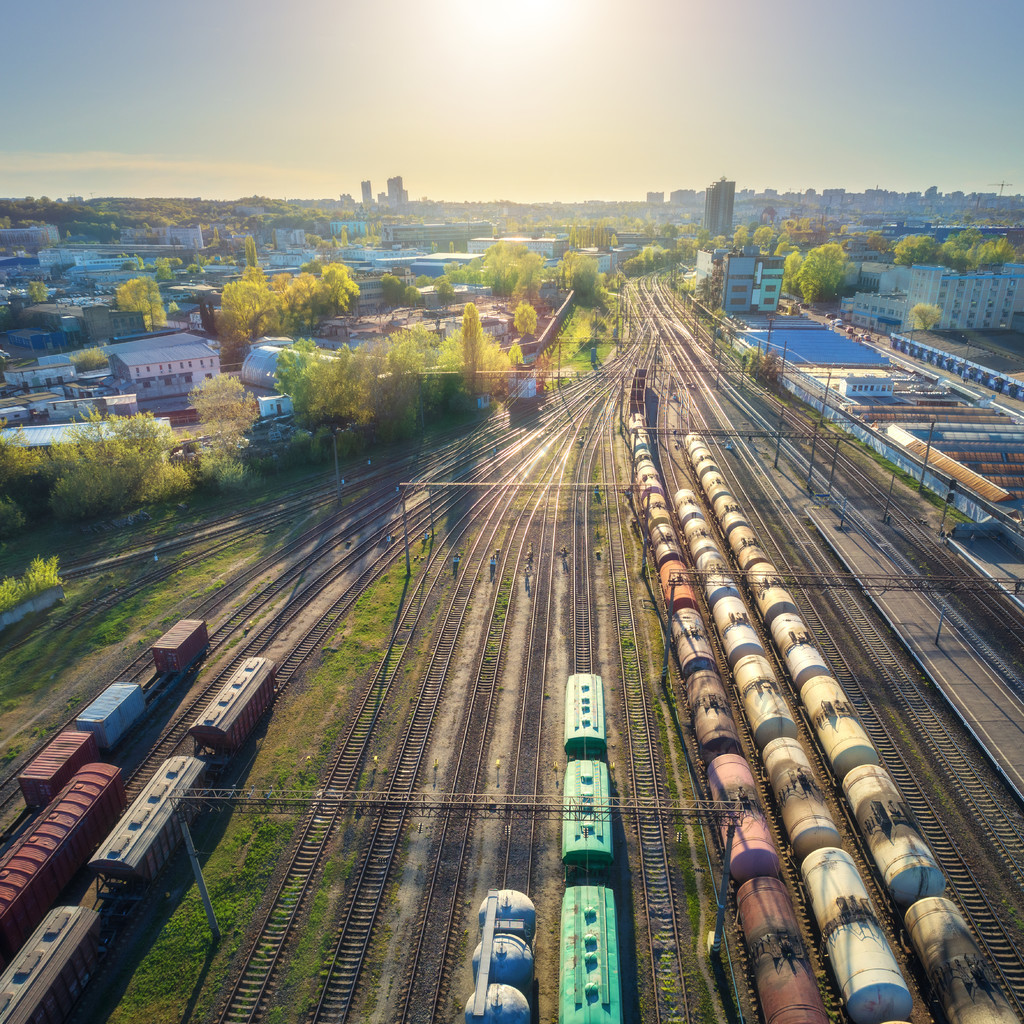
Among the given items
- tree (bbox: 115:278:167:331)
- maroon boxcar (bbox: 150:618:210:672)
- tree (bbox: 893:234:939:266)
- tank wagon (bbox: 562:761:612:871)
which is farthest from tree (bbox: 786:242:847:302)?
maroon boxcar (bbox: 150:618:210:672)

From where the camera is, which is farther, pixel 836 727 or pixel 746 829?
pixel 836 727

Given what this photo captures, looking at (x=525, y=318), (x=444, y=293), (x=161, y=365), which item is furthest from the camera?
(x=444, y=293)

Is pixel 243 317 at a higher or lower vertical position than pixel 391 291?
lower

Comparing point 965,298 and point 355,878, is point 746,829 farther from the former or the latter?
point 965,298

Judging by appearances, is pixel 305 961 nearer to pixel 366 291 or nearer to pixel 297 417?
pixel 297 417

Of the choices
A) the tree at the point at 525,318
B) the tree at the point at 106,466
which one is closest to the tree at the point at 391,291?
the tree at the point at 525,318

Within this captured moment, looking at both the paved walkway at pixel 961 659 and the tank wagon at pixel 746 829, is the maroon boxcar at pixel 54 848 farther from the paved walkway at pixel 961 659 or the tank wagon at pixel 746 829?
the paved walkway at pixel 961 659

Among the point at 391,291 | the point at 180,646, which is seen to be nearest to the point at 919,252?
the point at 391,291

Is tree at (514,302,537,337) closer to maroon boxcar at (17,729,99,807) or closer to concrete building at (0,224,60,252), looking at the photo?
maroon boxcar at (17,729,99,807)
